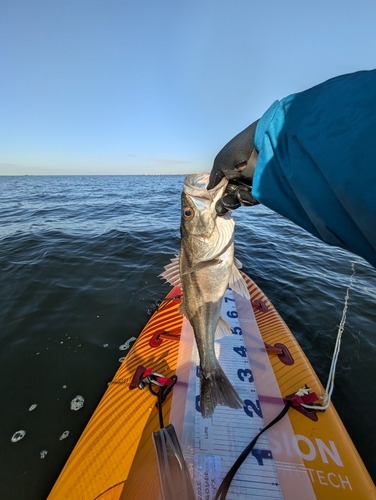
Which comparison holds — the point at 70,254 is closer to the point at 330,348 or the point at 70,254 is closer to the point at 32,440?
the point at 32,440

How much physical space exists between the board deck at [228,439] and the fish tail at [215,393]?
454 millimetres

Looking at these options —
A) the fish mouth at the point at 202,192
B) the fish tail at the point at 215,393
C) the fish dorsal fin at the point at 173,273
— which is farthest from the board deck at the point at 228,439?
the fish mouth at the point at 202,192

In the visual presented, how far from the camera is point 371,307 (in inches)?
237

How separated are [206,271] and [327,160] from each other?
1.55 meters

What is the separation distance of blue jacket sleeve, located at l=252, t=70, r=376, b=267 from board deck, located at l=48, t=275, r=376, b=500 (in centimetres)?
237

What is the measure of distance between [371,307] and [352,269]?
2.48m

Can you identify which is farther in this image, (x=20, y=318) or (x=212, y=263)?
(x=20, y=318)

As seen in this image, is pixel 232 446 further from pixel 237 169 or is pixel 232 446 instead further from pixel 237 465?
pixel 237 169

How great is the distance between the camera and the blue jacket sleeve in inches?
44.3

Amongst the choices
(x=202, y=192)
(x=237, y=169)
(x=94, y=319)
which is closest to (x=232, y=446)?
(x=202, y=192)

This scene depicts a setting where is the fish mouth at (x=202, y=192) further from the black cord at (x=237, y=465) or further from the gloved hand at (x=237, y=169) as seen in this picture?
the black cord at (x=237, y=465)

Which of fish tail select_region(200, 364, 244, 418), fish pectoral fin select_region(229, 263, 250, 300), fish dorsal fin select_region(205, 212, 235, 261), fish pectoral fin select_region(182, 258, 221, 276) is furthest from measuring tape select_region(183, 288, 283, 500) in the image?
fish dorsal fin select_region(205, 212, 235, 261)

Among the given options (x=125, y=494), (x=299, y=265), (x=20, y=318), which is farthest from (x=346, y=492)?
(x=299, y=265)

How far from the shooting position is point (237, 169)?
6.59 ft
